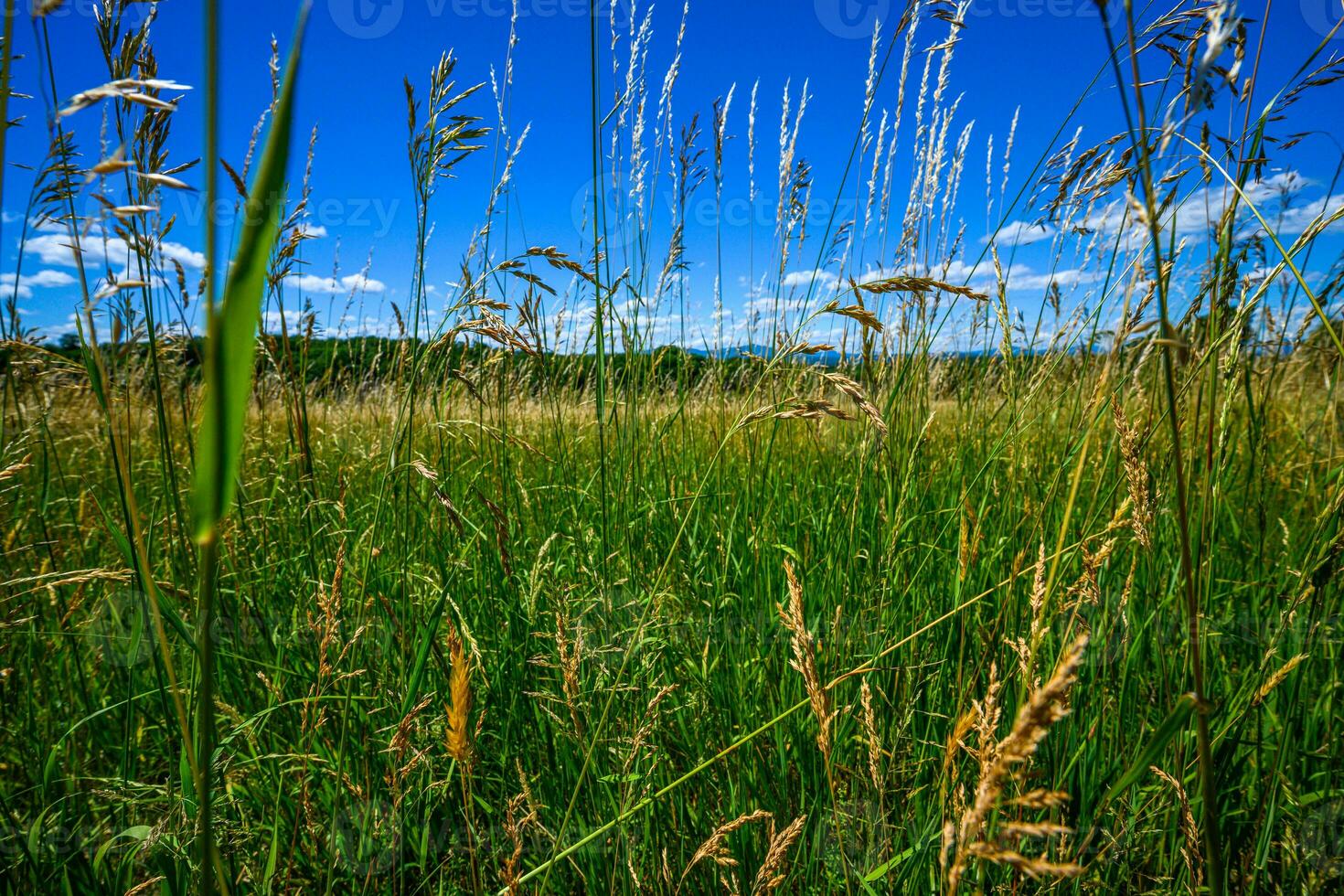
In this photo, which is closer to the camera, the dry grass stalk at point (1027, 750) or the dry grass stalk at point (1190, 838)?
the dry grass stalk at point (1027, 750)

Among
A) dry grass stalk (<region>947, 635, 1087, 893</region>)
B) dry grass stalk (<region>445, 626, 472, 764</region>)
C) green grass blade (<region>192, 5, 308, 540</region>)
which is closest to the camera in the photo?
green grass blade (<region>192, 5, 308, 540</region>)

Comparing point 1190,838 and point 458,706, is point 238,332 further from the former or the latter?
point 1190,838

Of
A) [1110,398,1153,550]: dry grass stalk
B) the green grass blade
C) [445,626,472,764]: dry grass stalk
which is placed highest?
the green grass blade

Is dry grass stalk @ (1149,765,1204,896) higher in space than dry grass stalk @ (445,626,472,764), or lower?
lower

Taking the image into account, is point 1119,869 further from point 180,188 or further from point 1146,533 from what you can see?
point 180,188

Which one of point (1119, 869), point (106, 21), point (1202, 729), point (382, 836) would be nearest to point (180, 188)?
point (1202, 729)

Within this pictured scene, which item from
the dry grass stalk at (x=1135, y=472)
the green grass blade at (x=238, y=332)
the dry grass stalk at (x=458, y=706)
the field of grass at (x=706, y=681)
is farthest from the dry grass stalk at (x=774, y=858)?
the green grass blade at (x=238, y=332)

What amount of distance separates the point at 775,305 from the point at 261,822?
1685 millimetres

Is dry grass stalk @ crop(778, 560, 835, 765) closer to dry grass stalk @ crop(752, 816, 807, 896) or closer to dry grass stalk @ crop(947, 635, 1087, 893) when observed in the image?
dry grass stalk @ crop(752, 816, 807, 896)

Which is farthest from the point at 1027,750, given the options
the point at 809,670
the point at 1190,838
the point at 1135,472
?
the point at 1190,838

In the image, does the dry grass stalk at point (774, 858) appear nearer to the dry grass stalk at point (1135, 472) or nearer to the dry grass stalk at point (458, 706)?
the dry grass stalk at point (458, 706)

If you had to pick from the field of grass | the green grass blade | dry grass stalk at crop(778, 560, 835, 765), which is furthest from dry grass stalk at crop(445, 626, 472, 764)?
the green grass blade

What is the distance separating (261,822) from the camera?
3.76 feet

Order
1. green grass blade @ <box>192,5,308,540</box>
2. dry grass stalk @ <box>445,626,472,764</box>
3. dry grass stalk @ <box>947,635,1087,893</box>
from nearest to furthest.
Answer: green grass blade @ <box>192,5,308,540</box> < dry grass stalk @ <box>947,635,1087,893</box> < dry grass stalk @ <box>445,626,472,764</box>
